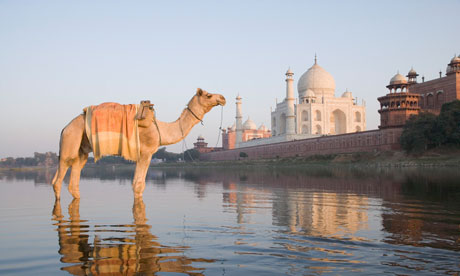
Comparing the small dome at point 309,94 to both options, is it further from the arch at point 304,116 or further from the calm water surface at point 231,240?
the calm water surface at point 231,240

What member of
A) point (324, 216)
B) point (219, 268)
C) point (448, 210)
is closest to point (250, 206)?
point (324, 216)

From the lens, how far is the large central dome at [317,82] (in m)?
77.8

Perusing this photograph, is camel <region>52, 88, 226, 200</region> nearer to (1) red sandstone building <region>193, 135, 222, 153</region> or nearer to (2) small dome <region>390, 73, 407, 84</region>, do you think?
(2) small dome <region>390, 73, 407, 84</region>

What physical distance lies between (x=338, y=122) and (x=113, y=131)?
2916 inches

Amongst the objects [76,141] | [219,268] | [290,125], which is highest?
[290,125]

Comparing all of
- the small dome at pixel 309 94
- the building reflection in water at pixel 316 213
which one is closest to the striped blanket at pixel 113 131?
the building reflection in water at pixel 316 213

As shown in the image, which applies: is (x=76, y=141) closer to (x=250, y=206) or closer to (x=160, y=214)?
(x=160, y=214)

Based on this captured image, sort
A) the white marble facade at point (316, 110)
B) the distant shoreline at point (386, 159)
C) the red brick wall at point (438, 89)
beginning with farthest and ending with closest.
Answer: the white marble facade at point (316, 110) < the red brick wall at point (438, 89) < the distant shoreline at point (386, 159)

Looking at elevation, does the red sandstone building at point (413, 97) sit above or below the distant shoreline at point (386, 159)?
above

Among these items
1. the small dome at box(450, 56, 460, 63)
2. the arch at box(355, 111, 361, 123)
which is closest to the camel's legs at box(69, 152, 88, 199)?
the small dome at box(450, 56, 460, 63)

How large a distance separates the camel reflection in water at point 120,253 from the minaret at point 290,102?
6600 centimetres

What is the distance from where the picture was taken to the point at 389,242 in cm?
575

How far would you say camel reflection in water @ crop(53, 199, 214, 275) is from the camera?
4.50 m

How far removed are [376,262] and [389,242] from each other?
115 centimetres
